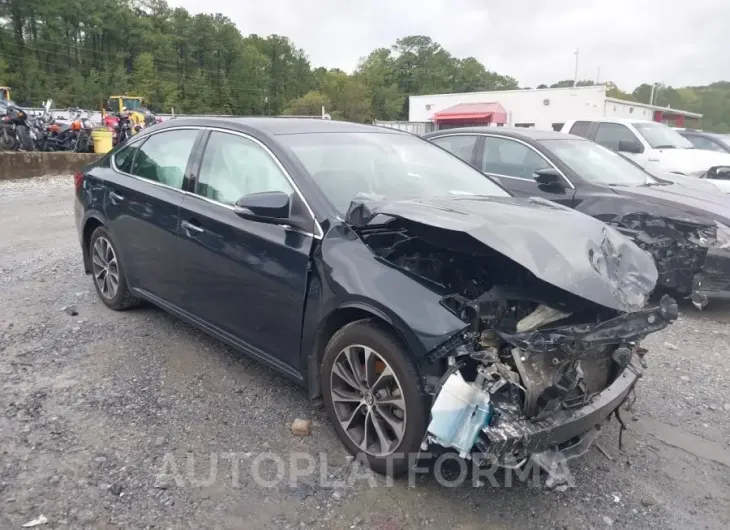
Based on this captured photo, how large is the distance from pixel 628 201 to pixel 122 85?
84.5m

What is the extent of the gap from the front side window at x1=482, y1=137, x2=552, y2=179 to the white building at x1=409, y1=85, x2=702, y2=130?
2939 cm

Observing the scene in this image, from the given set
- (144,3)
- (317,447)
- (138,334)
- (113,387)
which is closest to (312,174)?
(317,447)

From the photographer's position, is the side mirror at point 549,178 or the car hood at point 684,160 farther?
the car hood at point 684,160

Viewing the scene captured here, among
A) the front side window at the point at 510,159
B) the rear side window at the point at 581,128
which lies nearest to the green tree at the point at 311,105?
the rear side window at the point at 581,128

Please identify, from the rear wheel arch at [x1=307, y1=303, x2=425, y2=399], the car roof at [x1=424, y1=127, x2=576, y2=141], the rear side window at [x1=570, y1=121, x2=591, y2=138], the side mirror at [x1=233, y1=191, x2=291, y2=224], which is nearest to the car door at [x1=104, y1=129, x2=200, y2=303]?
the side mirror at [x1=233, y1=191, x2=291, y2=224]

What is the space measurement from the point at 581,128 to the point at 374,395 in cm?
927

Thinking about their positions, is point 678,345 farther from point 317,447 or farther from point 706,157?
point 706,157

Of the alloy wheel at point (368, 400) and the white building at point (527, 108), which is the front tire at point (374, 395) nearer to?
the alloy wheel at point (368, 400)

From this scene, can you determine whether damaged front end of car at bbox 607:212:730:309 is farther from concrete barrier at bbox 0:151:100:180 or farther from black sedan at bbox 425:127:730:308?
concrete barrier at bbox 0:151:100:180

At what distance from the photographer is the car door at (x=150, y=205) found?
4164 mm

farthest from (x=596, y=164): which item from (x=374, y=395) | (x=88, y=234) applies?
(x=88, y=234)

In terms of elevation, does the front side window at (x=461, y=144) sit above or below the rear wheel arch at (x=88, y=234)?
above

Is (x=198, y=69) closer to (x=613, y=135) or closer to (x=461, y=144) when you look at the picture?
(x=613, y=135)

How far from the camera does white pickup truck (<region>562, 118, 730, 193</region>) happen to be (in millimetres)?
10516
